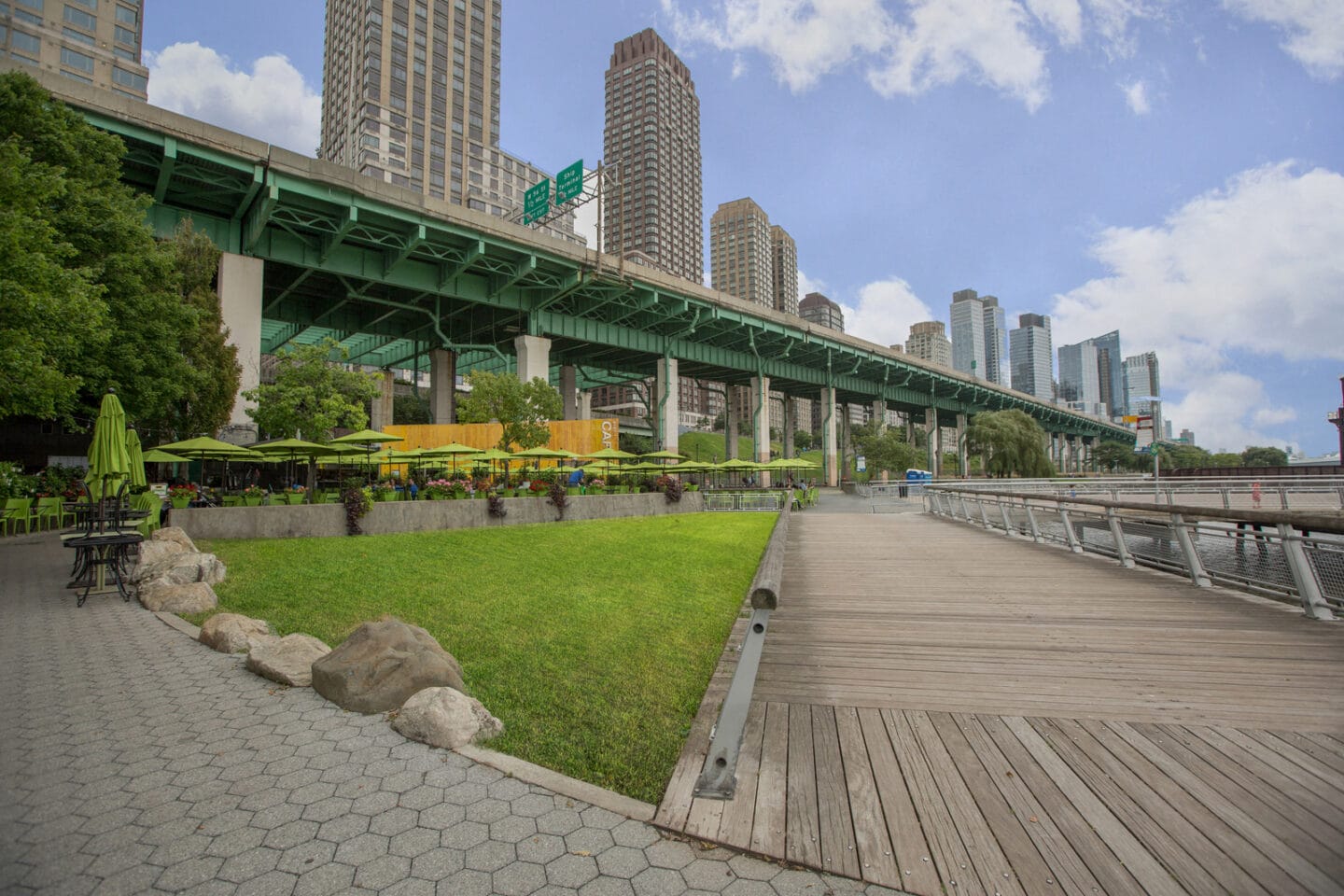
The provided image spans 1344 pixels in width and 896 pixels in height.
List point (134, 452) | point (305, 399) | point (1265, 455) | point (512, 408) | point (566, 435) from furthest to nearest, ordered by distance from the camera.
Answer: point (1265, 455) → point (566, 435) → point (512, 408) → point (305, 399) → point (134, 452)

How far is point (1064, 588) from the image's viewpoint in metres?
7.76

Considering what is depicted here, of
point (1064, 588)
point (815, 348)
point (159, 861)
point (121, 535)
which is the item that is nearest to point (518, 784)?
point (159, 861)

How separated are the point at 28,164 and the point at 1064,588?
897 inches

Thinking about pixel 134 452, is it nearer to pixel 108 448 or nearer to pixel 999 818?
pixel 108 448

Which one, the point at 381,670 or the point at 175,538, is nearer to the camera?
the point at 381,670

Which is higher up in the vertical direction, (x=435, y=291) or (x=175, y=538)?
(x=435, y=291)

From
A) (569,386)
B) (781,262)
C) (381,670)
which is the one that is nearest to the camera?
(381,670)

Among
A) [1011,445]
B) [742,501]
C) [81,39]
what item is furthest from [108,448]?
[81,39]

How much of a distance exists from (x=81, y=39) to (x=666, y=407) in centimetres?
6998

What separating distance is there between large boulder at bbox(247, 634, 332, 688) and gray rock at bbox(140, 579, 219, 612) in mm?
3247

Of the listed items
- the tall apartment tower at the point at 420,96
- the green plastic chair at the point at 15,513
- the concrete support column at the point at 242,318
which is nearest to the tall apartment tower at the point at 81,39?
the tall apartment tower at the point at 420,96

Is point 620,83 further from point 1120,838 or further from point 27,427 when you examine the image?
point 1120,838

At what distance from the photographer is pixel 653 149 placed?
121250 mm

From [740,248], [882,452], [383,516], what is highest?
[740,248]
